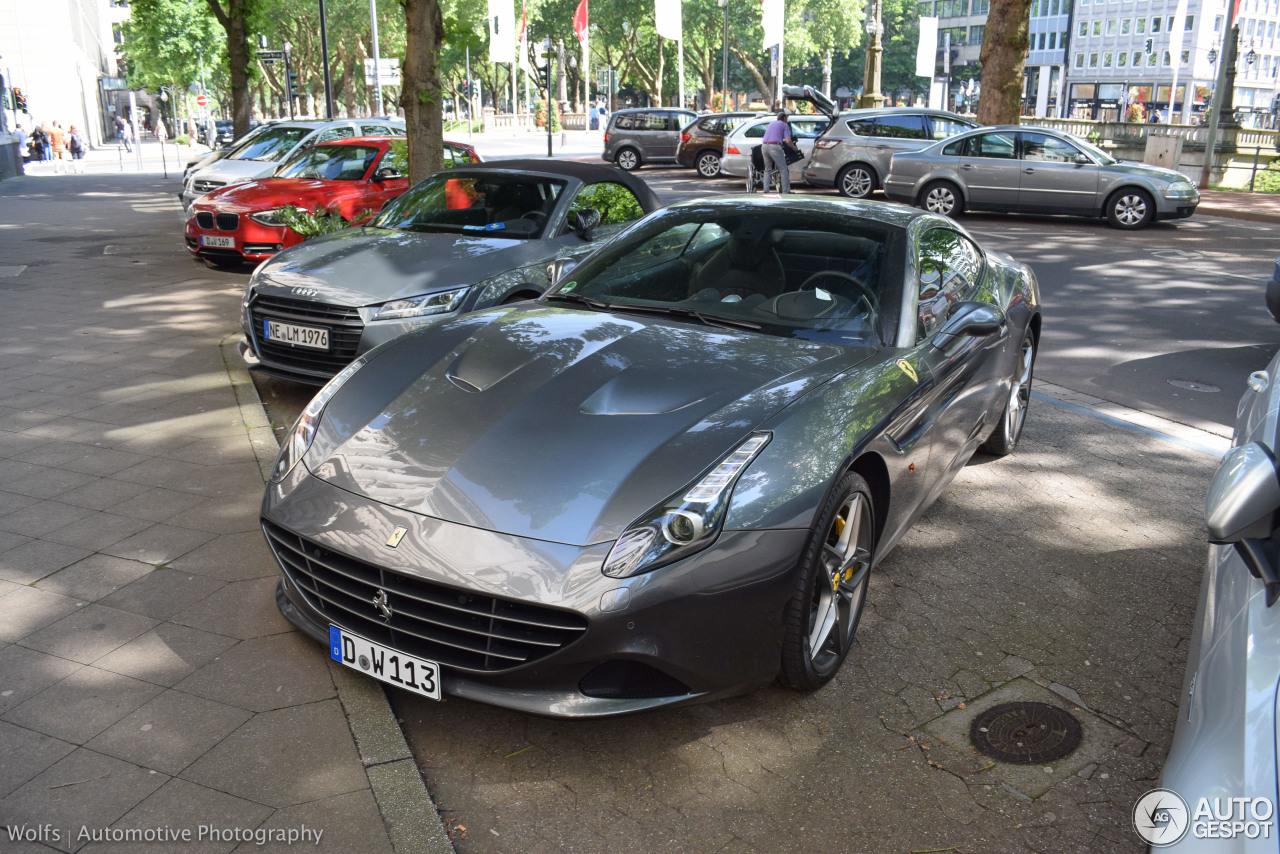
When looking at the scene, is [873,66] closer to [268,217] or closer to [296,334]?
[268,217]

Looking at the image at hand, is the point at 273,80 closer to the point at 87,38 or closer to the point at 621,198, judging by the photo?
the point at 87,38

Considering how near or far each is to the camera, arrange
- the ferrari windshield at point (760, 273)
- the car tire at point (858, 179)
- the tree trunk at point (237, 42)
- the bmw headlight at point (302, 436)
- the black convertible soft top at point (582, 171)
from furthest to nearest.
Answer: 1. the tree trunk at point (237, 42)
2. the car tire at point (858, 179)
3. the black convertible soft top at point (582, 171)
4. the ferrari windshield at point (760, 273)
5. the bmw headlight at point (302, 436)

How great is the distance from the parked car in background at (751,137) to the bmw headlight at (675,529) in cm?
2076

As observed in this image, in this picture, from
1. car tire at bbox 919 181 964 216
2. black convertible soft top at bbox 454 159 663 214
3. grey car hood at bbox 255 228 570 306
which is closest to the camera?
grey car hood at bbox 255 228 570 306

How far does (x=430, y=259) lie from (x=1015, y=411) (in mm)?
3760

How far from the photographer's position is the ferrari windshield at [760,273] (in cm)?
408

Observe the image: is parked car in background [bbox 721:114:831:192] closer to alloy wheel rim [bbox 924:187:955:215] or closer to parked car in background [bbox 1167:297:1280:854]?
→ alloy wheel rim [bbox 924:187:955:215]

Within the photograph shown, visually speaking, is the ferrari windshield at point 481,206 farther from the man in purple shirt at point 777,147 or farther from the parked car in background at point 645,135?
the parked car in background at point 645,135

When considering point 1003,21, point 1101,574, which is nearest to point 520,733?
point 1101,574

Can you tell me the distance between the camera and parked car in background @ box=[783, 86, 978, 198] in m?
20.1

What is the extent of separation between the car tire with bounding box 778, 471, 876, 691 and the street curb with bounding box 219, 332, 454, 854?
114 cm

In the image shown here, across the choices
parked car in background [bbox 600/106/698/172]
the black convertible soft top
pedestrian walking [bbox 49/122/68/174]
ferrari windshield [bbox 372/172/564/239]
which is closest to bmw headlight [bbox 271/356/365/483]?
ferrari windshield [bbox 372/172/564/239]

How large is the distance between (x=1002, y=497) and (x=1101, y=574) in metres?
0.92

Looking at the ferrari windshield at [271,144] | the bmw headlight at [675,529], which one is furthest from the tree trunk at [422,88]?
the bmw headlight at [675,529]
